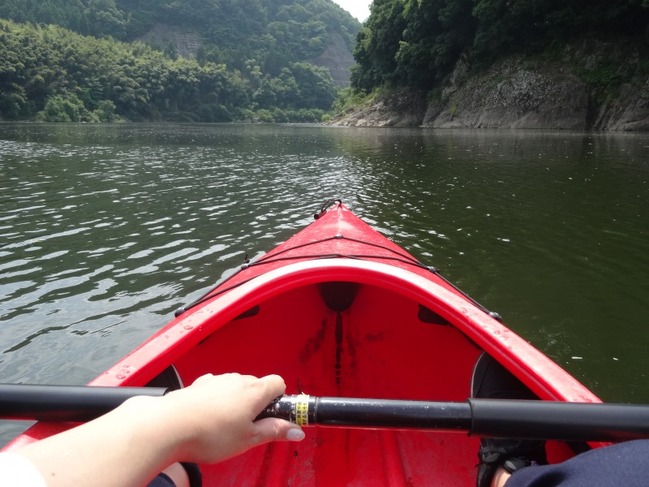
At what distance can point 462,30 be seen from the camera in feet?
147

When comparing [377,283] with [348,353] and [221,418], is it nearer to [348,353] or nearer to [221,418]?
[348,353]

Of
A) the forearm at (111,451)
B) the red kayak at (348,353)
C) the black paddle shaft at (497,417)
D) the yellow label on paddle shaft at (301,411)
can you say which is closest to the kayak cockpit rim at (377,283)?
the red kayak at (348,353)

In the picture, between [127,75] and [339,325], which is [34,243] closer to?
[339,325]

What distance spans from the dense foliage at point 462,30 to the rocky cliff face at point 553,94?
1.50 meters

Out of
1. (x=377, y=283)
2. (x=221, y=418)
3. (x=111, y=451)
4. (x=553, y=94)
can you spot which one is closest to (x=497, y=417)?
(x=221, y=418)

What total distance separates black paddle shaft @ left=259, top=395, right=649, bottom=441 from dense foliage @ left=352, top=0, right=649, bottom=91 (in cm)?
3618

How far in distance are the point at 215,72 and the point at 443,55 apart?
7856cm

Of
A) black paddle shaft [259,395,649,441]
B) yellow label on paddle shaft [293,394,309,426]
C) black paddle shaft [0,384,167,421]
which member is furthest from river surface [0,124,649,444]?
yellow label on paddle shaft [293,394,309,426]

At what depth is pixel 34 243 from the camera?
8.13m

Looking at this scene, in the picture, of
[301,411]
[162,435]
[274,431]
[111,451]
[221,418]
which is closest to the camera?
[111,451]

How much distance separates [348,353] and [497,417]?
2.21 meters

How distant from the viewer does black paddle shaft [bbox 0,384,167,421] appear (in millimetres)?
1633

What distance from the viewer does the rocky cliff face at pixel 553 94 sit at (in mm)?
31688

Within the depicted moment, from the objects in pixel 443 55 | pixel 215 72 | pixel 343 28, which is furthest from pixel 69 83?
pixel 343 28
